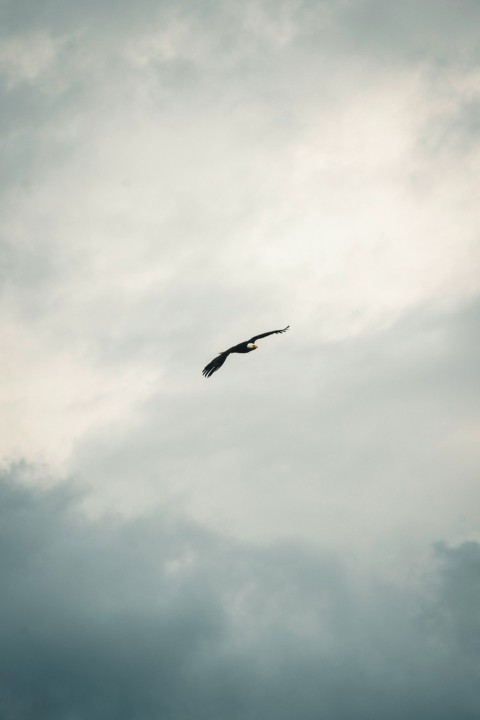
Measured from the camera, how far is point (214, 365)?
73.3 m

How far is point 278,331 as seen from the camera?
246 ft

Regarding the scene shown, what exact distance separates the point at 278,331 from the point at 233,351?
3917 mm

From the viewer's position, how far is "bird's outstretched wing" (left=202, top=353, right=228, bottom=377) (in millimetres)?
72312

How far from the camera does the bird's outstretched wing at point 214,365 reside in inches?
2847

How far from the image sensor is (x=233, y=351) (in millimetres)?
73438
